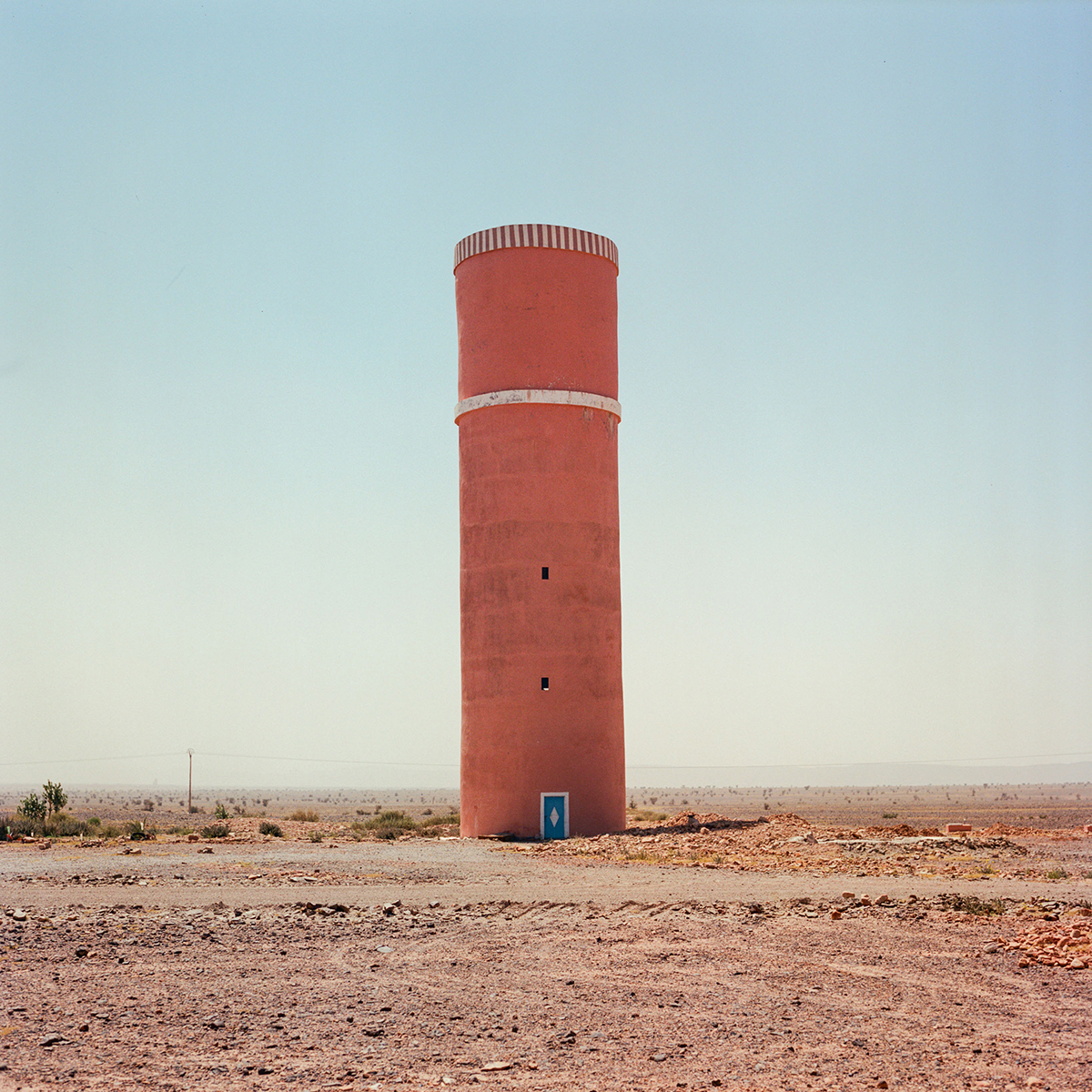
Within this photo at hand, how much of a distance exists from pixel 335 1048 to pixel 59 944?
15.8 feet

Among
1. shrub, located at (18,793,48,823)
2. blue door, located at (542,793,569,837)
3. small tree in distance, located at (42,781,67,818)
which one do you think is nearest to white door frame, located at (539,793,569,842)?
blue door, located at (542,793,569,837)

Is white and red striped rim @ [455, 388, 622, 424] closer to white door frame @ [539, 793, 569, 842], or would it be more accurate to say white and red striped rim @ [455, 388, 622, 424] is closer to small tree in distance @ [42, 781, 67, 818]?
white door frame @ [539, 793, 569, 842]

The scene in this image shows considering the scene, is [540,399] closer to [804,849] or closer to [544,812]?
[544,812]

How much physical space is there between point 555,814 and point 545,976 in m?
16.4

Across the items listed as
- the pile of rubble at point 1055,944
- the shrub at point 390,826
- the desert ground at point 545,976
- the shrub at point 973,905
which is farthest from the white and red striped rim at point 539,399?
the pile of rubble at point 1055,944

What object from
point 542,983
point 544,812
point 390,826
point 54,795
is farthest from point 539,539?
point 54,795

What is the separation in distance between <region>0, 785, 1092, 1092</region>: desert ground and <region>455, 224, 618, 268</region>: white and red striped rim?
50.9 ft

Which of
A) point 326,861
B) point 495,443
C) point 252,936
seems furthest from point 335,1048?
point 495,443

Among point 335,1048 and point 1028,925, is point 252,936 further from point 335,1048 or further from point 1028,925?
point 1028,925

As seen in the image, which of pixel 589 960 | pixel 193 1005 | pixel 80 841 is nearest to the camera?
pixel 193 1005

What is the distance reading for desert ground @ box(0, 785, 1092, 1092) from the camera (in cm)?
759

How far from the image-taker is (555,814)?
2642 cm

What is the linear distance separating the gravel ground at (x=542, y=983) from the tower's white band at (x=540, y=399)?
13418 mm

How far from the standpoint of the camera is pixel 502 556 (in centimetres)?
2745
